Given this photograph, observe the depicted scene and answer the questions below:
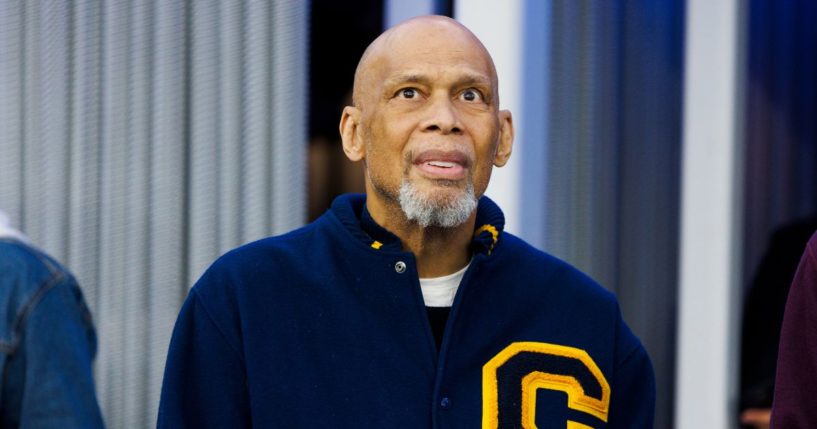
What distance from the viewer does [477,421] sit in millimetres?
2400

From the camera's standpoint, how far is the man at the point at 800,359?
2.52 metres

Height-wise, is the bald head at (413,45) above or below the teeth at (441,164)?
above

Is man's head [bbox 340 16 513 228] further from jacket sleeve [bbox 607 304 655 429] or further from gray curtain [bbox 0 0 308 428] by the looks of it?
gray curtain [bbox 0 0 308 428]

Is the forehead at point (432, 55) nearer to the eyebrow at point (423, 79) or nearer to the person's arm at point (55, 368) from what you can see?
the eyebrow at point (423, 79)

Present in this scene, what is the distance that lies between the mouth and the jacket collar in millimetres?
160

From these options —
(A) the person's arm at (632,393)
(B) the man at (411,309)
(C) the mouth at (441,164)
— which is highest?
(C) the mouth at (441,164)

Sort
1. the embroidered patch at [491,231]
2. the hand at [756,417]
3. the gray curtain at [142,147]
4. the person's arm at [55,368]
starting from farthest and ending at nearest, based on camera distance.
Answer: the hand at [756,417] < the gray curtain at [142,147] < the embroidered patch at [491,231] < the person's arm at [55,368]

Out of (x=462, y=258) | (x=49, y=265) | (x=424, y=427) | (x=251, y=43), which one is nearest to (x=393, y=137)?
(x=462, y=258)

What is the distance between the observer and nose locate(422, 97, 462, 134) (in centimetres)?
243

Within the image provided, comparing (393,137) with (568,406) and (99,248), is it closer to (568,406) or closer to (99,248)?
(568,406)

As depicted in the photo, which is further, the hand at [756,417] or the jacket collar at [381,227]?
the hand at [756,417]

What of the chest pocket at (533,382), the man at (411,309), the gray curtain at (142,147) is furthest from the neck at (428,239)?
the gray curtain at (142,147)

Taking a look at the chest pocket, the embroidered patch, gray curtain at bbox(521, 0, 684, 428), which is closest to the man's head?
the embroidered patch

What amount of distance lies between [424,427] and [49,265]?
82 cm
